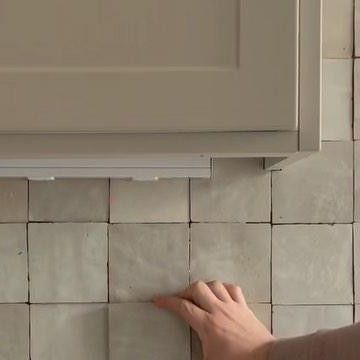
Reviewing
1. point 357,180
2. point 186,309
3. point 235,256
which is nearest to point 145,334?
point 186,309

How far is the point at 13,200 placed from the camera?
1.09 meters

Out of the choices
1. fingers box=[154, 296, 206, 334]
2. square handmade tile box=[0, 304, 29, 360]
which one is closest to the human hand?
fingers box=[154, 296, 206, 334]

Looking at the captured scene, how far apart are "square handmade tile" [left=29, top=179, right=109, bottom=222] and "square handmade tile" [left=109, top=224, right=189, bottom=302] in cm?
4

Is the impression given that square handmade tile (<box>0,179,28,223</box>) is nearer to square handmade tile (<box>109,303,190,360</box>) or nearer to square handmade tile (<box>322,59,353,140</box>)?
square handmade tile (<box>109,303,190,360</box>)

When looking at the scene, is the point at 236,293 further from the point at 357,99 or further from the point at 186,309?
the point at 357,99

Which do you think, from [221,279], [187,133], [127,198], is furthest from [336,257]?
[187,133]

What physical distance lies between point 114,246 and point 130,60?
0.42m

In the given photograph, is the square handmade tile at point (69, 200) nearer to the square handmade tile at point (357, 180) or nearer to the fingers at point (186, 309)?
the fingers at point (186, 309)

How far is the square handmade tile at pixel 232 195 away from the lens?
1.10m

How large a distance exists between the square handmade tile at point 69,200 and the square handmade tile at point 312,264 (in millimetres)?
273

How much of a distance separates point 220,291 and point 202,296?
0.10 feet

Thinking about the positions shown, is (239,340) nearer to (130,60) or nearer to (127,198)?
(127,198)

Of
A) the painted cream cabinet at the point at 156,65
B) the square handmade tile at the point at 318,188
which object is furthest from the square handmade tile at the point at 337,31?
the painted cream cabinet at the point at 156,65

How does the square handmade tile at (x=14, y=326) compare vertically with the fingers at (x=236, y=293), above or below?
below
